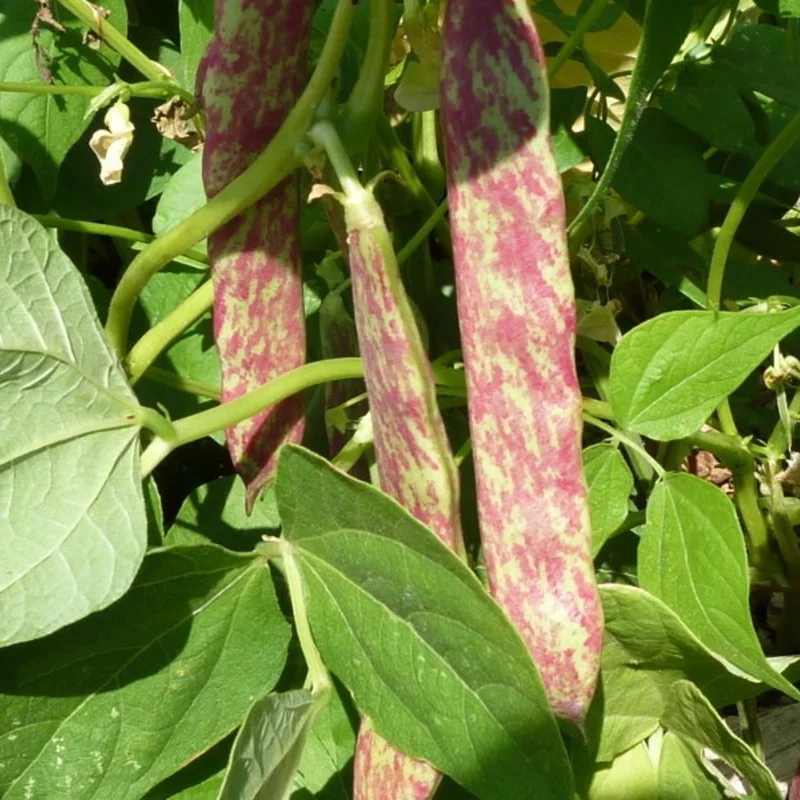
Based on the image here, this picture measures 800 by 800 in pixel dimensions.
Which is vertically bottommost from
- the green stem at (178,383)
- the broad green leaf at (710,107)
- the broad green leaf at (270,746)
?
the broad green leaf at (270,746)

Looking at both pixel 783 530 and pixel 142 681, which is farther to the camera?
pixel 783 530

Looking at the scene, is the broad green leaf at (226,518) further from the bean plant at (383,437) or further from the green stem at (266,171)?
the green stem at (266,171)

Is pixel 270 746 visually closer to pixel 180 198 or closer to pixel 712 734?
pixel 712 734

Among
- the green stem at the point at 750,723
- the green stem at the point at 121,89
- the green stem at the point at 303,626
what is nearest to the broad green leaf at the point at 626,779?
the green stem at the point at 750,723

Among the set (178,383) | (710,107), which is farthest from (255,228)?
(710,107)

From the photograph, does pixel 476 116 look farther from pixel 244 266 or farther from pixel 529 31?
pixel 244 266

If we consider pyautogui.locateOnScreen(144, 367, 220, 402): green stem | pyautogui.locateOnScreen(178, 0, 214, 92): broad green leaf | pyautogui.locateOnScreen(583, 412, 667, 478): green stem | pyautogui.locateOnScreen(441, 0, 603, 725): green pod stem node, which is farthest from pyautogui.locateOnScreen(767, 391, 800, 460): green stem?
pyautogui.locateOnScreen(178, 0, 214, 92): broad green leaf

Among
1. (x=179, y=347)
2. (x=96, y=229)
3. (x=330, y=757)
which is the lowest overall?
(x=330, y=757)
